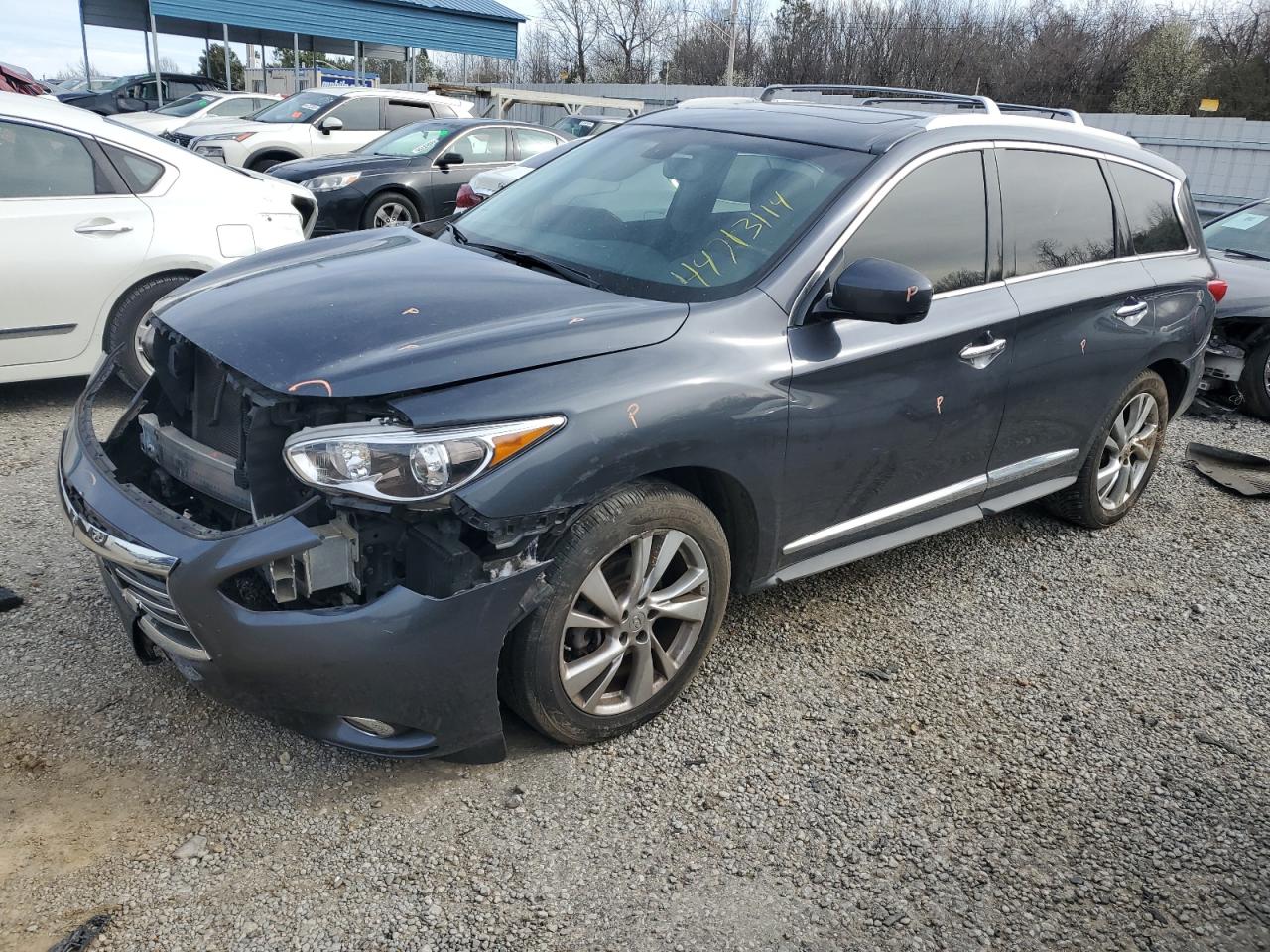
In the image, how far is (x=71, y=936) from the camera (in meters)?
2.31

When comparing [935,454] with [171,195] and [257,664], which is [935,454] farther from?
[171,195]

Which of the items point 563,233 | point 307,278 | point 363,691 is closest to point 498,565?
point 363,691

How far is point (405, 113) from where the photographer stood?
15.1 meters

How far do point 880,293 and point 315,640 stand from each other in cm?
187

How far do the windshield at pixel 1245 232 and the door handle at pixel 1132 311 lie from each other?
426cm

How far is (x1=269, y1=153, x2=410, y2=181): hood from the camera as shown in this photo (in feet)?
35.4

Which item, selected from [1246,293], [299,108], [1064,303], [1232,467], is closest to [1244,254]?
[1246,293]

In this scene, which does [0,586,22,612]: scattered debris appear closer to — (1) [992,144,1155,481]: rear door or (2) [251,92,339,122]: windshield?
(1) [992,144,1155,481]: rear door

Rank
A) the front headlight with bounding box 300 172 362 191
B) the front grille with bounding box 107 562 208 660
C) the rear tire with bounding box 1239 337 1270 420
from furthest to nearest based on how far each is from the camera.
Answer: the front headlight with bounding box 300 172 362 191, the rear tire with bounding box 1239 337 1270 420, the front grille with bounding box 107 562 208 660

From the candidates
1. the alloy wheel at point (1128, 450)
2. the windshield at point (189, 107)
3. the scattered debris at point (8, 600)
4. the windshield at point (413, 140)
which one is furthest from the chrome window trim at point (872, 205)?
the windshield at point (189, 107)

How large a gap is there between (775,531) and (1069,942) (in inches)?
54.5

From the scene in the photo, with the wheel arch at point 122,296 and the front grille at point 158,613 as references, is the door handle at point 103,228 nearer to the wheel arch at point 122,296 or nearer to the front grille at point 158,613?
the wheel arch at point 122,296

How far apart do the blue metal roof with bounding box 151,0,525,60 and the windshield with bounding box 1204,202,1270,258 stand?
2527 cm

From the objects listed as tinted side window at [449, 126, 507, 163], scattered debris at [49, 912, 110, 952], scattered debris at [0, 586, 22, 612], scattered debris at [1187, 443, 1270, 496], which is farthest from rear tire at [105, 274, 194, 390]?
tinted side window at [449, 126, 507, 163]
